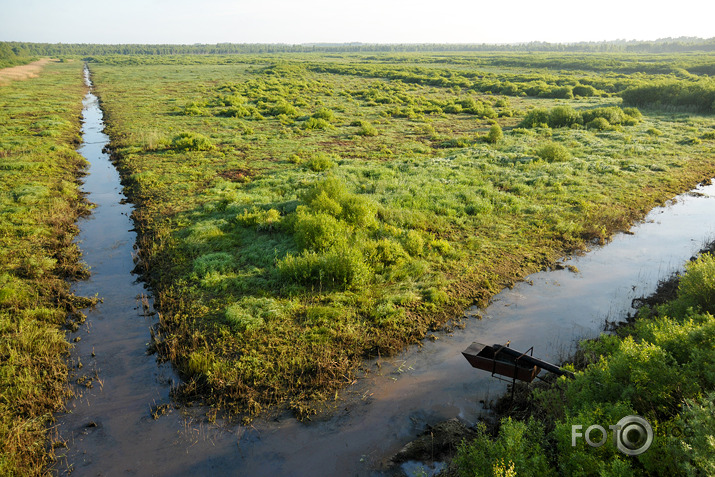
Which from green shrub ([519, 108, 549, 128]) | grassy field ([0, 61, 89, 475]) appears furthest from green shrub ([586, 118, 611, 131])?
grassy field ([0, 61, 89, 475])

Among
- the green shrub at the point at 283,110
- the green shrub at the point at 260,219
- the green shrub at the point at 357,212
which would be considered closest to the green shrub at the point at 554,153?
the green shrub at the point at 357,212

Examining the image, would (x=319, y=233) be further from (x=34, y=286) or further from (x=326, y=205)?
(x=34, y=286)

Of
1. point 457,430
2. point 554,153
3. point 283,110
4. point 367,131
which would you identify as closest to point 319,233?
point 457,430

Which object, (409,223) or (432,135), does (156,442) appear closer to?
(409,223)

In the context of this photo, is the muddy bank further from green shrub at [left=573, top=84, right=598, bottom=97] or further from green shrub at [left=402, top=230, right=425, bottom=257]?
green shrub at [left=573, top=84, right=598, bottom=97]

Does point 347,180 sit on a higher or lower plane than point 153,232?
higher

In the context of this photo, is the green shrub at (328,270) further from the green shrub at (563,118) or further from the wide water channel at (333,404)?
the green shrub at (563,118)

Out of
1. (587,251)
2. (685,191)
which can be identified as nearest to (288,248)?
(587,251)
